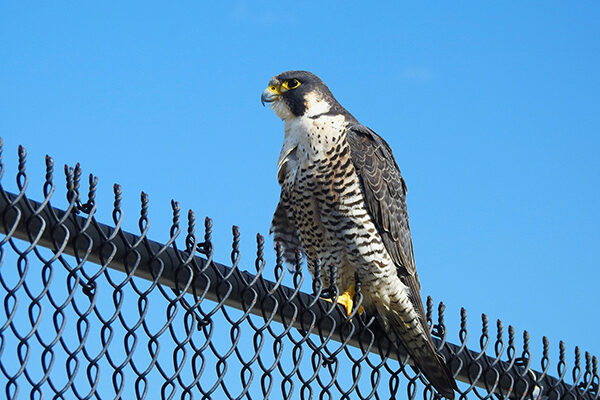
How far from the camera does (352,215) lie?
4.14 meters

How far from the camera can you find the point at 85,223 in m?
2.19

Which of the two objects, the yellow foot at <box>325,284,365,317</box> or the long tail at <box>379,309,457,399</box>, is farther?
the yellow foot at <box>325,284,365,317</box>

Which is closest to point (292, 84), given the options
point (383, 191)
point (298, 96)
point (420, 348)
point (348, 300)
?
point (298, 96)

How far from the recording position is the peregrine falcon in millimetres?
4141

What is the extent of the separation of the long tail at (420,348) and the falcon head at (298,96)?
1239 millimetres

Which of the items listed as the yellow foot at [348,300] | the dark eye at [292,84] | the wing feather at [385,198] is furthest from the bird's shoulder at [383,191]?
the dark eye at [292,84]

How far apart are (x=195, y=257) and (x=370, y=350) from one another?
3.84ft

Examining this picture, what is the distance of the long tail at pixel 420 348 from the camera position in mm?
3619

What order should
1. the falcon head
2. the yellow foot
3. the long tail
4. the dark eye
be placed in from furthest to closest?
the dark eye → the falcon head → the yellow foot → the long tail

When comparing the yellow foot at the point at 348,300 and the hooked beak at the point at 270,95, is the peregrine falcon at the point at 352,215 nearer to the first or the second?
the yellow foot at the point at 348,300

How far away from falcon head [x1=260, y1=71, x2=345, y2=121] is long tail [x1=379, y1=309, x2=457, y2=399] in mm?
1239

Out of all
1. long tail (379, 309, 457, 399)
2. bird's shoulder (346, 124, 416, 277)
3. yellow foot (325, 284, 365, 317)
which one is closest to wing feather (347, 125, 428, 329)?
bird's shoulder (346, 124, 416, 277)

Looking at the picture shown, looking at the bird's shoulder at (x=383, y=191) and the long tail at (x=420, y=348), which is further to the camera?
the bird's shoulder at (x=383, y=191)

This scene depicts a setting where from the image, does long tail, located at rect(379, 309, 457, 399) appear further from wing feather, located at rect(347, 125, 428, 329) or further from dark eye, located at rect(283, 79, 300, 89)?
dark eye, located at rect(283, 79, 300, 89)
